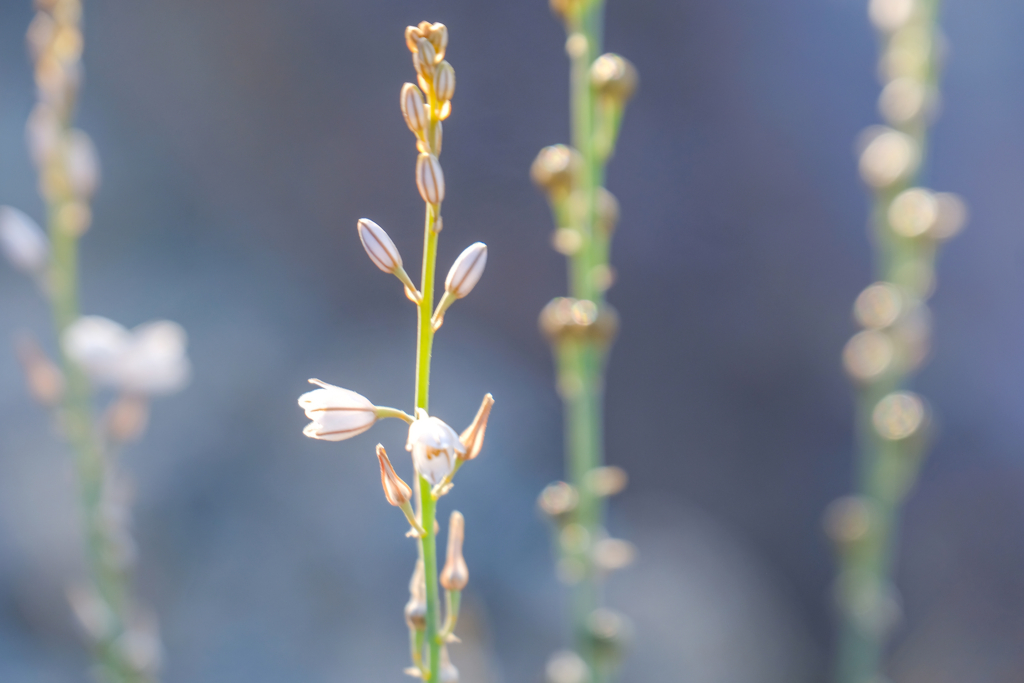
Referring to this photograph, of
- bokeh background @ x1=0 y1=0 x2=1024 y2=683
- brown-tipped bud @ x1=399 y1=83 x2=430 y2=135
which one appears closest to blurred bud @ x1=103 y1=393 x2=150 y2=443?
brown-tipped bud @ x1=399 y1=83 x2=430 y2=135

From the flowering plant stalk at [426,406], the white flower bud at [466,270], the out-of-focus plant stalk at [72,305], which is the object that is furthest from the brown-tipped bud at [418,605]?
the out-of-focus plant stalk at [72,305]

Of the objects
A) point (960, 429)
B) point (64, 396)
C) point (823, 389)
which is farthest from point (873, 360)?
point (64, 396)

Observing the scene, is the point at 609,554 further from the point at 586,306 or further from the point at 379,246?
the point at 379,246

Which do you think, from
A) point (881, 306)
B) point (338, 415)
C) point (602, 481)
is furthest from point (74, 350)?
point (881, 306)

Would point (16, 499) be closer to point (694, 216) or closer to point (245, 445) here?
point (245, 445)

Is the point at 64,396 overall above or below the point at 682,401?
below

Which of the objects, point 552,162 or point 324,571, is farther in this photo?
point 324,571
